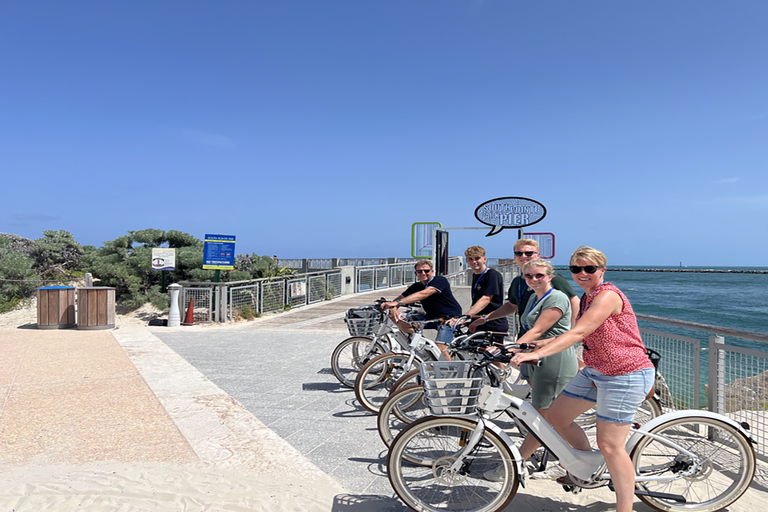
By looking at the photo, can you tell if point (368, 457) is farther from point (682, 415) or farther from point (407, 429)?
point (682, 415)

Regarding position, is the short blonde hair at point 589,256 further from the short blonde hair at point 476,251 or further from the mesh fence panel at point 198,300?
the mesh fence panel at point 198,300

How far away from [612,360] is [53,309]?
41.3ft

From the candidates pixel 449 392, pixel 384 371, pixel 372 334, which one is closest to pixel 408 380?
pixel 384 371

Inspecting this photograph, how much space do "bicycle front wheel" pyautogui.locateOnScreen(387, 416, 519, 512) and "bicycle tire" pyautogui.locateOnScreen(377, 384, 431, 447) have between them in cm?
57

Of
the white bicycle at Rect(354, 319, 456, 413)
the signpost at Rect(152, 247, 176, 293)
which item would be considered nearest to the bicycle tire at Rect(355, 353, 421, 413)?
the white bicycle at Rect(354, 319, 456, 413)

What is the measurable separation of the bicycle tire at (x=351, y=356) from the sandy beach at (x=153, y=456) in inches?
48.2

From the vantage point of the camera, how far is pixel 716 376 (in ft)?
13.0

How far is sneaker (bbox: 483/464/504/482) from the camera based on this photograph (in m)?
2.87

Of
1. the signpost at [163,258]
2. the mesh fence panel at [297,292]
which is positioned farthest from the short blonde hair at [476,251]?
the signpost at [163,258]

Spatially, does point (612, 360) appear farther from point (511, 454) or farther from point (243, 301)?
point (243, 301)

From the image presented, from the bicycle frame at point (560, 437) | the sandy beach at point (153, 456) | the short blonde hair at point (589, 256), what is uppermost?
the short blonde hair at point (589, 256)

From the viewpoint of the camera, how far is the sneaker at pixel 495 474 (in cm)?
287

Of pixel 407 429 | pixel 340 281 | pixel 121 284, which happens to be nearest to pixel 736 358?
pixel 407 429

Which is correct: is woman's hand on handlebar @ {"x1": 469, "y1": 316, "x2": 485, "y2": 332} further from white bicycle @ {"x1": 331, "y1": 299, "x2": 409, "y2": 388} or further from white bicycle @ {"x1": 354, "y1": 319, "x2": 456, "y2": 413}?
white bicycle @ {"x1": 331, "y1": 299, "x2": 409, "y2": 388}
